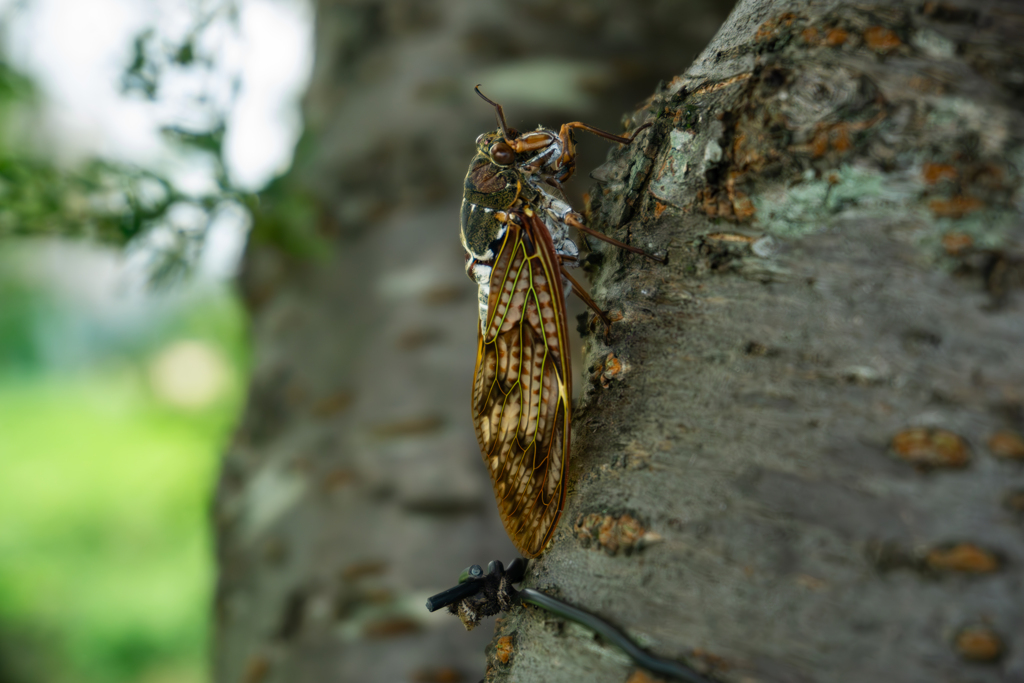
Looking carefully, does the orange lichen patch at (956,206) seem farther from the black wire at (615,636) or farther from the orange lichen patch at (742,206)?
the black wire at (615,636)

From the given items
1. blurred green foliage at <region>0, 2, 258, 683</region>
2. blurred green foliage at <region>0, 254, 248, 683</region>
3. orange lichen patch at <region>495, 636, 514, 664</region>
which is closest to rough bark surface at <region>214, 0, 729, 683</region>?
orange lichen patch at <region>495, 636, 514, 664</region>

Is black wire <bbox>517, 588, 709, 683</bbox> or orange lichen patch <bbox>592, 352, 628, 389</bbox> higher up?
orange lichen patch <bbox>592, 352, 628, 389</bbox>

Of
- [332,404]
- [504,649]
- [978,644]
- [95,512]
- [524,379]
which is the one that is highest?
[95,512]

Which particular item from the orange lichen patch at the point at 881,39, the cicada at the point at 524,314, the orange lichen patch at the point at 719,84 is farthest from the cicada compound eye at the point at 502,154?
the orange lichen patch at the point at 881,39

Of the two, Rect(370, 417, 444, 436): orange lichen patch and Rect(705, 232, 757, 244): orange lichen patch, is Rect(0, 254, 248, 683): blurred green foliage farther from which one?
Rect(705, 232, 757, 244): orange lichen patch

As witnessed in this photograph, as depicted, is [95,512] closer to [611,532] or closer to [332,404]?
[332,404]

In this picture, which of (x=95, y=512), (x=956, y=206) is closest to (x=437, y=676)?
(x=956, y=206)
